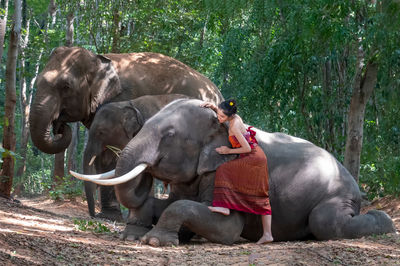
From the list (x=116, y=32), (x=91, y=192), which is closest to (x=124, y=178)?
(x=91, y=192)

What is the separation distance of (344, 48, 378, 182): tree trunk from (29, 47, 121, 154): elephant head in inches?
164

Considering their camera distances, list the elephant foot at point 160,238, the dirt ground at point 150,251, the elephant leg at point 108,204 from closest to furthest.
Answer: the dirt ground at point 150,251, the elephant foot at point 160,238, the elephant leg at point 108,204

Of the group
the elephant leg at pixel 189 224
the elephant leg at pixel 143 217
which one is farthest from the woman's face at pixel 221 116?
the elephant leg at pixel 143 217

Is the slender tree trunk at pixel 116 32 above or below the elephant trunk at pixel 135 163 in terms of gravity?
above

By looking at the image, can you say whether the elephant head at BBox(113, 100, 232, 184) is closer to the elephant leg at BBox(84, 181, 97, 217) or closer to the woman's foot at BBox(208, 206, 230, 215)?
the woman's foot at BBox(208, 206, 230, 215)

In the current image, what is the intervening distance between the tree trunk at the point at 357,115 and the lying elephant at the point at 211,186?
384 centimetres

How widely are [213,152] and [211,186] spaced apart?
0.38 meters

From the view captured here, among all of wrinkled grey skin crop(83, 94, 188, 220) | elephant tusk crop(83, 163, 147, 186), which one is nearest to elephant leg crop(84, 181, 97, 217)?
wrinkled grey skin crop(83, 94, 188, 220)

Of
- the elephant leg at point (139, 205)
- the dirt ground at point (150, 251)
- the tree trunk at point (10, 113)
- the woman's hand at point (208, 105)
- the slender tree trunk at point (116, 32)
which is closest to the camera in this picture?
the dirt ground at point (150, 251)

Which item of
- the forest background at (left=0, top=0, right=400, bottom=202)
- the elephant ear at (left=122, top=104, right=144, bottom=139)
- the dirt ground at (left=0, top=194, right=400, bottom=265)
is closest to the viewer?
the dirt ground at (left=0, top=194, right=400, bottom=265)

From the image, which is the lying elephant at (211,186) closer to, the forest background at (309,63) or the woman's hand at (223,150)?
the woman's hand at (223,150)

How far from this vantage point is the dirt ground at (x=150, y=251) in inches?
198

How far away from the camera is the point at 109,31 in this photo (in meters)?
17.6

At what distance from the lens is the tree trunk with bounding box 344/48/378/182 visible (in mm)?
11414
